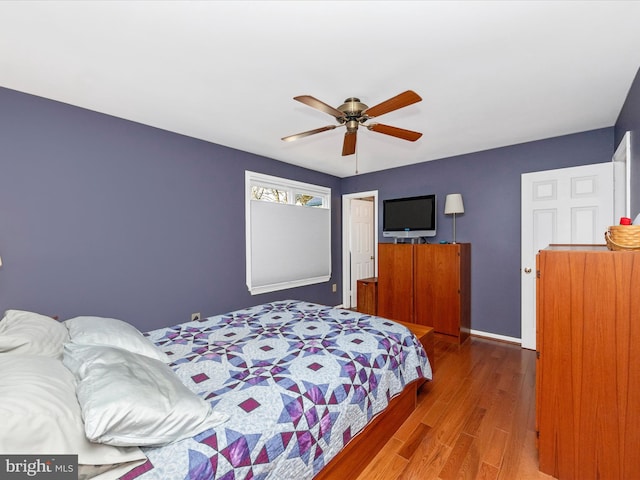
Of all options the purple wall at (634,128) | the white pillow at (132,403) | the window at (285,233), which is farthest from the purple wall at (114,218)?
the purple wall at (634,128)

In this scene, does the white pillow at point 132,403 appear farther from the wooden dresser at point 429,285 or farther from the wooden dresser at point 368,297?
the wooden dresser at point 368,297

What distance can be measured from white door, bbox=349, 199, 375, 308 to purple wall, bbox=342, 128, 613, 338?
1.62 metres

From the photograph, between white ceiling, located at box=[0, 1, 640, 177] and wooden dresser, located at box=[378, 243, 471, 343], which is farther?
wooden dresser, located at box=[378, 243, 471, 343]

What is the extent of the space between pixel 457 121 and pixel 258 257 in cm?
278

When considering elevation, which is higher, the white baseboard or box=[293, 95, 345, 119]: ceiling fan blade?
box=[293, 95, 345, 119]: ceiling fan blade

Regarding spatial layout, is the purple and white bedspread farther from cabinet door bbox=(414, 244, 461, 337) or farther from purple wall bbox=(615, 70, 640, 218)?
purple wall bbox=(615, 70, 640, 218)

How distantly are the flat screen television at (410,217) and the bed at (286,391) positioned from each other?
208cm

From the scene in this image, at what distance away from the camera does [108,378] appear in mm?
1090

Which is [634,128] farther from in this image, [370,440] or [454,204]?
[370,440]

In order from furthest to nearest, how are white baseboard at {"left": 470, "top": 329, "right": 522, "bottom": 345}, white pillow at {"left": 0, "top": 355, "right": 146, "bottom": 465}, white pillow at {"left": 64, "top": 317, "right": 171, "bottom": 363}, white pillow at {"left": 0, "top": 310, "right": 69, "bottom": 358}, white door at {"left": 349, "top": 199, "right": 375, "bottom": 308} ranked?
1. white door at {"left": 349, "top": 199, "right": 375, "bottom": 308}
2. white baseboard at {"left": 470, "top": 329, "right": 522, "bottom": 345}
3. white pillow at {"left": 64, "top": 317, "right": 171, "bottom": 363}
4. white pillow at {"left": 0, "top": 310, "right": 69, "bottom": 358}
5. white pillow at {"left": 0, "top": 355, "right": 146, "bottom": 465}

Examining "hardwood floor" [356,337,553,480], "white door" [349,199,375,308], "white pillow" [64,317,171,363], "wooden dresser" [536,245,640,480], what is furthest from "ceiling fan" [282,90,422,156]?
"white door" [349,199,375,308]

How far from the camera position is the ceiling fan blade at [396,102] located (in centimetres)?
178

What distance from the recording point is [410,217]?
14.0 feet

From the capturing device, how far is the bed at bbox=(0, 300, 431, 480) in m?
1.09
